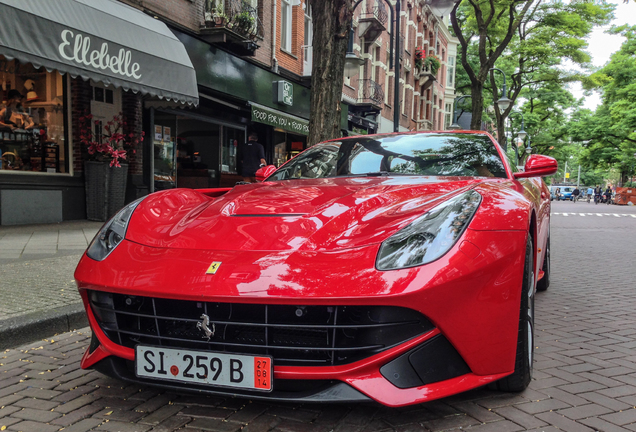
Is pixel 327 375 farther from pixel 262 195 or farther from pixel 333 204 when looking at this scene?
pixel 262 195

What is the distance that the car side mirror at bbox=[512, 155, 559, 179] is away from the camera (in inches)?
124

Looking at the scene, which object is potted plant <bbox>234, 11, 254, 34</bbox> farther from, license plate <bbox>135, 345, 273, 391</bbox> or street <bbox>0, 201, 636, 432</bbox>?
license plate <bbox>135, 345, 273, 391</bbox>

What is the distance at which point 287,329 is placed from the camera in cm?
196

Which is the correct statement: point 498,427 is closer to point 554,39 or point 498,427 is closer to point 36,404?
point 36,404

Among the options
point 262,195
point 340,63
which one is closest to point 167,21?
point 340,63

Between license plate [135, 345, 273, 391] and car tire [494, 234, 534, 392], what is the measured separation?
3.51 feet

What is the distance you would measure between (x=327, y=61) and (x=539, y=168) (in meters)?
4.39

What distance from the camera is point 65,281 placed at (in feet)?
14.7

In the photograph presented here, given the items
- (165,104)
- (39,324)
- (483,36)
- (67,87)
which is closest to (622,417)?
(39,324)

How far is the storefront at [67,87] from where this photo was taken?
23.9 feet

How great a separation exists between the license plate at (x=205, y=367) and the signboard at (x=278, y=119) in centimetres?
1101

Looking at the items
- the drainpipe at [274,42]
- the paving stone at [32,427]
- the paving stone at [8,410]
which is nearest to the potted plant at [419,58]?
the drainpipe at [274,42]

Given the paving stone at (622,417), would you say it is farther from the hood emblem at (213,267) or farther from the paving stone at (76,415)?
the paving stone at (76,415)

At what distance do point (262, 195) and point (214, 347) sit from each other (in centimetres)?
104
